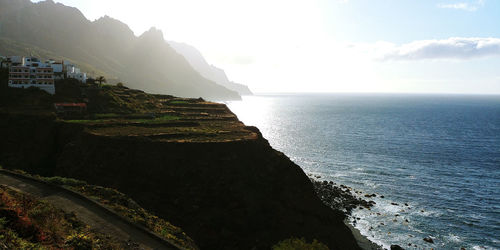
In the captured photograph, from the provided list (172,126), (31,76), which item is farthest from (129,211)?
(31,76)

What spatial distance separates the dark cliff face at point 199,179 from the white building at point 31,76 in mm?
18826

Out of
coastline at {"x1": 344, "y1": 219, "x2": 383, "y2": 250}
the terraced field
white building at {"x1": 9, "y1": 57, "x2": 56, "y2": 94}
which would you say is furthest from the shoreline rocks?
white building at {"x1": 9, "y1": 57, "x2": 56, "y2": 94}

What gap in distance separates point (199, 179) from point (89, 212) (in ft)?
70.9

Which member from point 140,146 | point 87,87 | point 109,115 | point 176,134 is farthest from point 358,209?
point 87,87

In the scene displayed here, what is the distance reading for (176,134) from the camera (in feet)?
181

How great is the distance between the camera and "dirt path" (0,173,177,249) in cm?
2364

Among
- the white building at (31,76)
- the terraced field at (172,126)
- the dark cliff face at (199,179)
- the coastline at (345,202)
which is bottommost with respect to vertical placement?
the coastline at (345,202)

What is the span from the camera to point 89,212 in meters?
26.5

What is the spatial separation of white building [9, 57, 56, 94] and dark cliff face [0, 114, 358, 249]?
61.8 ft

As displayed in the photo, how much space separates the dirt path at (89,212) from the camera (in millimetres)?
23641

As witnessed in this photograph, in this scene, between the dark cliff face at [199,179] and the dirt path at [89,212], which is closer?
the dirt path at [89,212]

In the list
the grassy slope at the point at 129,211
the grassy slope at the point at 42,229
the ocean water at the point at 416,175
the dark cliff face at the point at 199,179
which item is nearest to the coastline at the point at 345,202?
the ocean water at the point at 416,175

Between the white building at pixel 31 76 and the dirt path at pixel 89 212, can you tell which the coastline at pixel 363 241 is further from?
the white building at pixel 31 76

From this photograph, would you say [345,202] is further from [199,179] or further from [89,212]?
[89,212]
